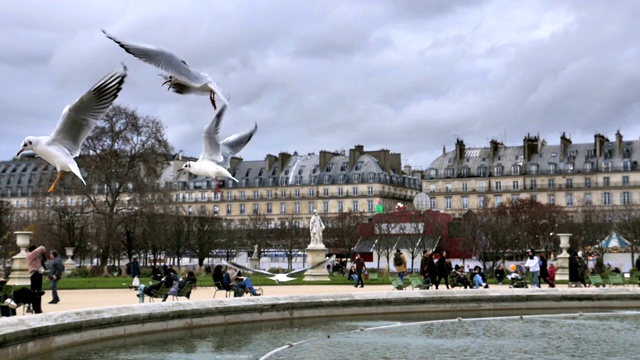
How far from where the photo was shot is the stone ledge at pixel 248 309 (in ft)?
33.3

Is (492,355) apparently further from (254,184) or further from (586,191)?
(254,184)

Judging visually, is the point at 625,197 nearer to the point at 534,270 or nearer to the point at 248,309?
the point at 534,270

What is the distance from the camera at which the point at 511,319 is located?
14789 mm

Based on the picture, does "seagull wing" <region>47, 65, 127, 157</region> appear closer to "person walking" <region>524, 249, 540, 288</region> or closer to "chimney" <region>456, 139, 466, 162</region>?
"person walking" <region>524, 249, 540, 288</region>

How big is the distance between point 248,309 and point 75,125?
14.8 ft

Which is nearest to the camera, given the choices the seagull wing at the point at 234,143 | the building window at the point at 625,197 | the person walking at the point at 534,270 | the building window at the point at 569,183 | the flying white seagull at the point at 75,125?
the flying white seagull at the point at 75,125

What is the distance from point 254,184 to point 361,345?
244 ft

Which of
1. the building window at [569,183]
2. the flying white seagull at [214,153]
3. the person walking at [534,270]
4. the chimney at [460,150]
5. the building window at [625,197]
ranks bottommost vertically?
the person walking at [534,270]

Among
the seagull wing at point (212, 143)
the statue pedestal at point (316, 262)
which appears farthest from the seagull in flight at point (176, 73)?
the statue pedestal at point (316, 262)

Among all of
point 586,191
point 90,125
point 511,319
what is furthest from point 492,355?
point 586,191

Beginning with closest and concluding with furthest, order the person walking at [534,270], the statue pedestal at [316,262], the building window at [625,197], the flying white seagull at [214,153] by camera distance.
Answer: the flying white seagull at [214,153], the person walking at [534,270], the statue pedestal at [316,262], the building window at [625,197]

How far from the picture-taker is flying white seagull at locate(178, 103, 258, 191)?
41.2 feet

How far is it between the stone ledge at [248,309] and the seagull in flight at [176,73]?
117 inches

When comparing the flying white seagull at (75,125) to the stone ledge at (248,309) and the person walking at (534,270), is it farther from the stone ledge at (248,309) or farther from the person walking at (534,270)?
the person walking at (534,270)
